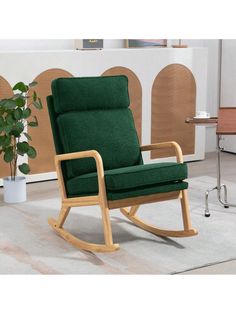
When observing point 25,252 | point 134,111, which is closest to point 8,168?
point 134,111

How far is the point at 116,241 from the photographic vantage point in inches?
175

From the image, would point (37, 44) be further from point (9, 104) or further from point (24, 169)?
point (24, 169)

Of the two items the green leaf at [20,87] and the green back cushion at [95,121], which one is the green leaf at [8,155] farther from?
the green back cushion at [95,121]

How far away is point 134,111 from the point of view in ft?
21.7

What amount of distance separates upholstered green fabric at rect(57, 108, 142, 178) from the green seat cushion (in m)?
0.19

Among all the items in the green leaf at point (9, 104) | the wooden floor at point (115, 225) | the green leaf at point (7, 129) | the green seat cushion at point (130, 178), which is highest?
the green leaf at point (9, 104)

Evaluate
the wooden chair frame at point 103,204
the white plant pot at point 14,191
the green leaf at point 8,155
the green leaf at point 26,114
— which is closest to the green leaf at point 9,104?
the green leaf at point 26,114

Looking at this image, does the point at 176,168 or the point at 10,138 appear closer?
the point at 176,168

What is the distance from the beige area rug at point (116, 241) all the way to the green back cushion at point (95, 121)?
475 millimetres

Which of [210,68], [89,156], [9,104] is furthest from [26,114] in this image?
[210,68]

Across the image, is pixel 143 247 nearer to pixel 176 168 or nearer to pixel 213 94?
pixel 176 168

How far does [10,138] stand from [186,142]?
7.54 ft

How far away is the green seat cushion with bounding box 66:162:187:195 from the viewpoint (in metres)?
4.04

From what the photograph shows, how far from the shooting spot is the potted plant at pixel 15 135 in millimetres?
5293
